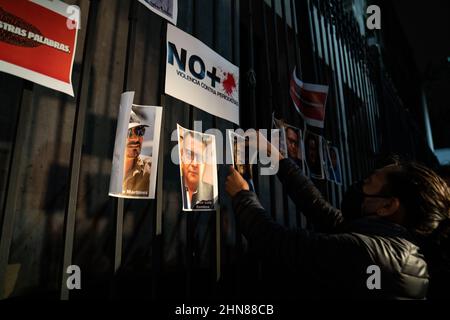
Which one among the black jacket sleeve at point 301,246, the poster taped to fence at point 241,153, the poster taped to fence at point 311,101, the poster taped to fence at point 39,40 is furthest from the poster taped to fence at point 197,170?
the poster taped to fence at point 311,101

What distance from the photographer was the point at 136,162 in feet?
4.37

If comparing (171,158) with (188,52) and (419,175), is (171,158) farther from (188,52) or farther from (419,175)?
(419,175)

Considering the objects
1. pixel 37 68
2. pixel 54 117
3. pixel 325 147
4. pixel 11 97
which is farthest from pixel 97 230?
pixel 325 147

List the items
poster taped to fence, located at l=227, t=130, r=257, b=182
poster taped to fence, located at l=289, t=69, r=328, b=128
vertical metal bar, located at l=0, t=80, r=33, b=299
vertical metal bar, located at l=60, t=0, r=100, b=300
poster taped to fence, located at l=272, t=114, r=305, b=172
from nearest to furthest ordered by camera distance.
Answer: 1. vertical metal bar, located at l=0, t=80, r=33, b=299
2. vertical metal bar, located at l=60, t=0, r=100, b=300
3. poster taped to fence, located at l=227, t=130, r=257, b=182
4. poster taped to fence, located at l=272, t=114, r=305, b=172
5. poster taped to fence, located at l=289, t=69, r=328, b=128

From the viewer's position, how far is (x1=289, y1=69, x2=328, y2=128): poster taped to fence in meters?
2.62

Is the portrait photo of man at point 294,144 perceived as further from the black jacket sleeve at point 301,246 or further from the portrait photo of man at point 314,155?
the black jacket sleeve at point 301,246

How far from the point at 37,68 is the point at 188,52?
29.6 inches

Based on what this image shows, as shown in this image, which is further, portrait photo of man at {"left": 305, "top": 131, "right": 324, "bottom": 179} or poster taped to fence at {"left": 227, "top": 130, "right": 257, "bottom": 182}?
portrait photo of man at {"left": 305, "top": 131, "right": 324, "bottom": 179}

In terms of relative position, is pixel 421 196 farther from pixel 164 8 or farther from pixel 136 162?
pixel 164 8

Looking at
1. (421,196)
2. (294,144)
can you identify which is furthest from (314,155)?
(421,196)

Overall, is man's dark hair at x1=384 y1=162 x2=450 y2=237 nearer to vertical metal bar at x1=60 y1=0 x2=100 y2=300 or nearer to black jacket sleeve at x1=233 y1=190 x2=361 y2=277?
black jacket sleeve at x1=233 y1=190 x2=361 y2=277

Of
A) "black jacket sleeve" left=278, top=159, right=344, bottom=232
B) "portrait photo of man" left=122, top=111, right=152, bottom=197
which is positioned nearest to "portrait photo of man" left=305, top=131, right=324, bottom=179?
"black jacket sleeve" left=278, top=159, right=344, bottom=232

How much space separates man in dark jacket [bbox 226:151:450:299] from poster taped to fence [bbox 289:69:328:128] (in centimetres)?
127
